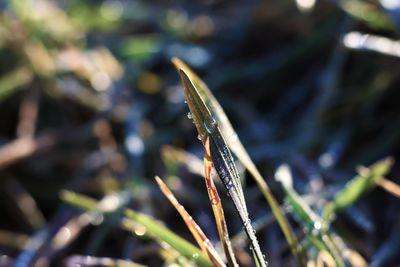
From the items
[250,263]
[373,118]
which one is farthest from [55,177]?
[373,118]

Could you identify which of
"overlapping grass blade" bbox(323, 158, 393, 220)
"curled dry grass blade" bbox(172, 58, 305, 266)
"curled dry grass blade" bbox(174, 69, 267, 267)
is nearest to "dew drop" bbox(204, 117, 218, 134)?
"curled dry grass blade" bbox(174, 69, 267, 267)

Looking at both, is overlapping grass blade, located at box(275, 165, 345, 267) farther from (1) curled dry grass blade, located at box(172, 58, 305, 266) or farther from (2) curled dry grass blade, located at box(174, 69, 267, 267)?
(2) curled dry grass blade, located at box(174, 69, 267, 267)

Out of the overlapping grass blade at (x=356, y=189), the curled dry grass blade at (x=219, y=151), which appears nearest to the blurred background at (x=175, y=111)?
the overlapping grass blade at (x=356, y=189)

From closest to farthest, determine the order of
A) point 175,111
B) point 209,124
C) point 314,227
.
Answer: point 209,124, point 314,227, point 175,111

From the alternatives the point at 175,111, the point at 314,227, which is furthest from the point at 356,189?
the point at 175,111

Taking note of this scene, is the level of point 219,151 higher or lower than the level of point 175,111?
lower

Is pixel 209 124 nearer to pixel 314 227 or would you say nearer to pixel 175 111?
pixel 314 227
